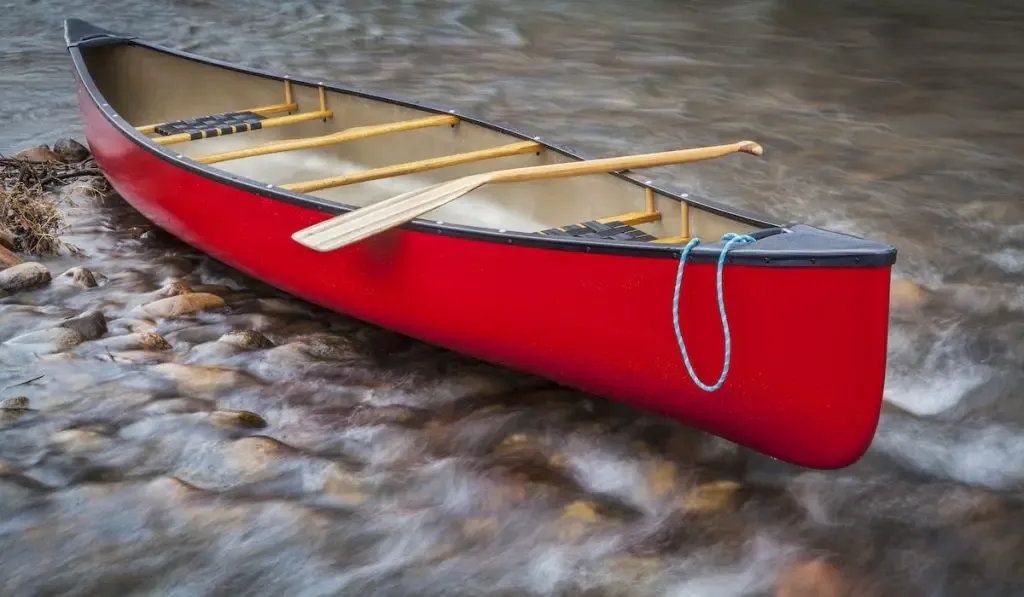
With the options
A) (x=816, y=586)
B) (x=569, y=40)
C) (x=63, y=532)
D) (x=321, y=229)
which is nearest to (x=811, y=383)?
(x=816, y=586)

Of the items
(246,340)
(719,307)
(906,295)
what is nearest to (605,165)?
(719,307)

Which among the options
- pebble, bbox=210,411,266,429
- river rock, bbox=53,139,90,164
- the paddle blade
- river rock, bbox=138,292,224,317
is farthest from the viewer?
river rock, bbox=53,139,90,164

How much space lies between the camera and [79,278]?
5.22 meters

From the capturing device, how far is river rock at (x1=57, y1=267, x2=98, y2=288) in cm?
520

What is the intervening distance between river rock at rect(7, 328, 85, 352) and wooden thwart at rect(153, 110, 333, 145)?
1226 mm

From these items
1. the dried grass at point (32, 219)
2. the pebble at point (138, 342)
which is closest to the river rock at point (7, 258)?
the dried grass at point (32, 219)

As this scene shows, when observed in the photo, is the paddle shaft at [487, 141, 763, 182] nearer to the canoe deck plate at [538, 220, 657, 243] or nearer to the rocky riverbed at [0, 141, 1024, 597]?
the canoe deck plate at [538, 220, 657, 243]

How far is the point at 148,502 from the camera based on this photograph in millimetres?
3592

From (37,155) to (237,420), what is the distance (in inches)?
166

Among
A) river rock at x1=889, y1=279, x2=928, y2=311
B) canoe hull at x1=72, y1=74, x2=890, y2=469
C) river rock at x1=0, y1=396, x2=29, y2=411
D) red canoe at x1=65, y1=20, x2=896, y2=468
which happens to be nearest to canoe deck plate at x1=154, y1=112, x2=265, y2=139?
red canoe at x1=65, y1=20, x2=896, y2=468

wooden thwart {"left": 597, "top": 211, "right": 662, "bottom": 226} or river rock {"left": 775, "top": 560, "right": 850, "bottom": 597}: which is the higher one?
wooden thwart {"left": 597, "top": 211, "right": 662, "bottom": 226}

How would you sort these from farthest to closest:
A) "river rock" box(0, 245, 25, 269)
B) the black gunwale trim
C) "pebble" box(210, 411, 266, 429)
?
"river rock" box(0, 245, 25, 269) → "pebble" box(210, 411, 266, 429) → the black gunwale trim

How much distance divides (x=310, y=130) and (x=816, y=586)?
425cm

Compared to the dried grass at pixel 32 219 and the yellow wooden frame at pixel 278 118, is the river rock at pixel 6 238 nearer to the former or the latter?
the dried grass at pixel 32 219
